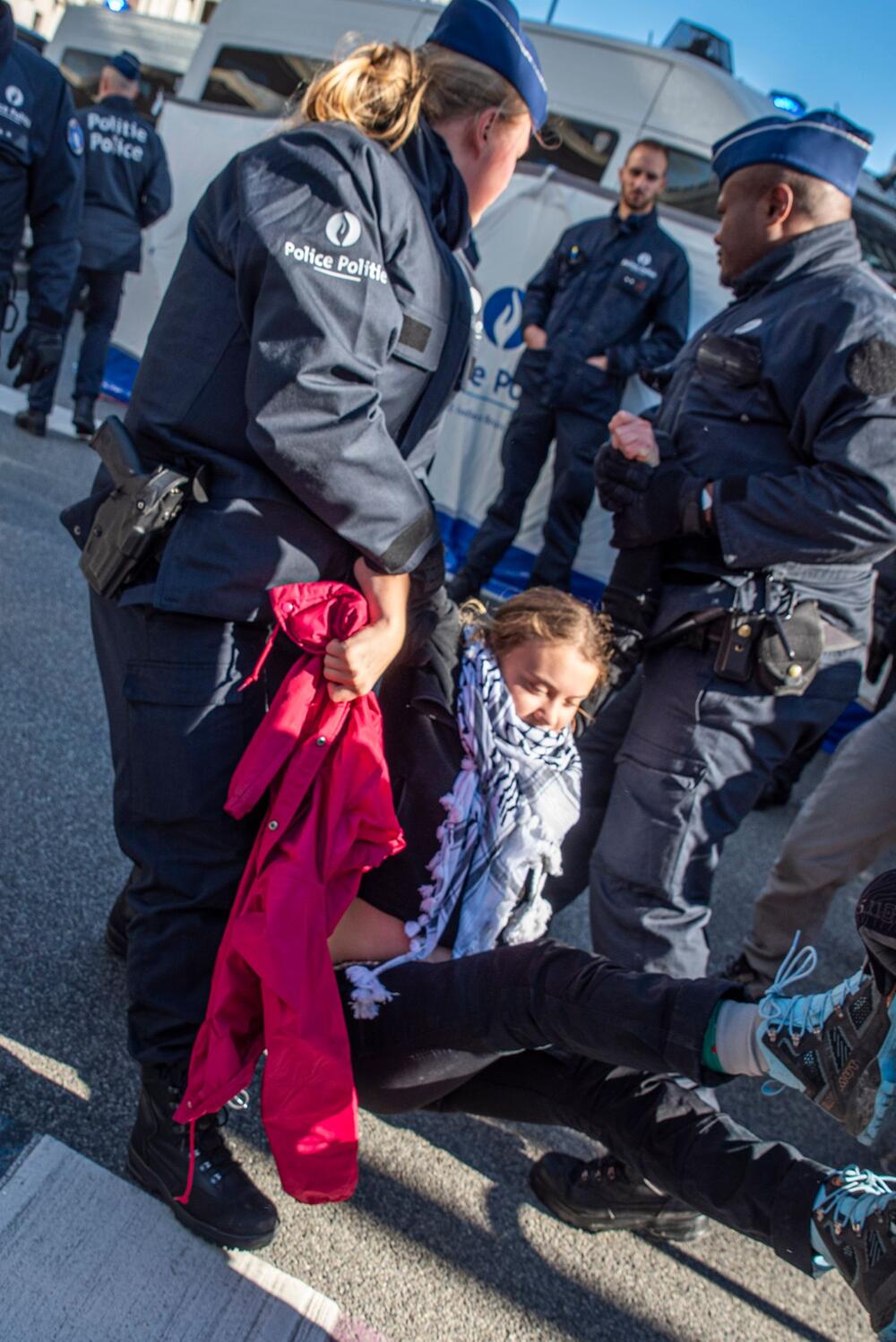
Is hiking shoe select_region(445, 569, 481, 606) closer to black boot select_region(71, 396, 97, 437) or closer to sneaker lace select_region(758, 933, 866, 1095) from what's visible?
black boot select_region(71, 396, 97, 437)

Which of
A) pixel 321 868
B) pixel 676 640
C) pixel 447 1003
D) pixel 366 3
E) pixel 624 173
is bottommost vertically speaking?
pixel 447 1003

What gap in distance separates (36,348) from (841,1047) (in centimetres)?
489

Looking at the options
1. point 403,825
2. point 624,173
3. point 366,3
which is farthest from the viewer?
point 366,3

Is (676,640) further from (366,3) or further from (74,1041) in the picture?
(366,3)

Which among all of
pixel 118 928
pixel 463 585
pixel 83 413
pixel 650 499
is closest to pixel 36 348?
pixel 83 413

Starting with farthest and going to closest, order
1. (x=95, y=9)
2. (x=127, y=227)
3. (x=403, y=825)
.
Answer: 1. (x=95, y=9)
2. (x=127, y=227)
3. (x=403, y=825)

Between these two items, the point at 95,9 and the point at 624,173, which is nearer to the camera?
the point at 624,173

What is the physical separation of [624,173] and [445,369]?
4.05 metres

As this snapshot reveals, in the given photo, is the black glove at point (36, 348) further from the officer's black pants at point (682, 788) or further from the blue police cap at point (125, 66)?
the officer's black pants at point (682, 788)

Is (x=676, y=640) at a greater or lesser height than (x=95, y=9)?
lesser

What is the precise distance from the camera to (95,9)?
12.7 m

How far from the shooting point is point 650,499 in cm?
238

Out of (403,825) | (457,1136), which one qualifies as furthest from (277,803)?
(457,1136)

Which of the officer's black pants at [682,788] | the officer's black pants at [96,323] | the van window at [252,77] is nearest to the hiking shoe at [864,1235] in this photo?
the officer's black pants at [682,788]
